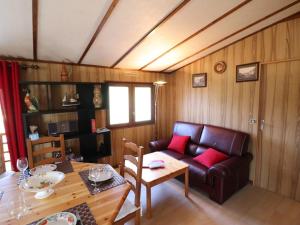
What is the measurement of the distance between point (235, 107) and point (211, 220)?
1978 mm

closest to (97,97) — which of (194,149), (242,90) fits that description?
(194,149)

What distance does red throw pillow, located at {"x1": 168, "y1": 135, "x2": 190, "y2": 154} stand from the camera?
3.46 meters

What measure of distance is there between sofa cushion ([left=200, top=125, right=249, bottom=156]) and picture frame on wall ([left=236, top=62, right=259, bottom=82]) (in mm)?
959

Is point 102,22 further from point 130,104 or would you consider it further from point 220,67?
point 220,67

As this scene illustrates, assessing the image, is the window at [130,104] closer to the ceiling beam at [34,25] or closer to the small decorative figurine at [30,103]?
the small decorative figurine at [30,103]

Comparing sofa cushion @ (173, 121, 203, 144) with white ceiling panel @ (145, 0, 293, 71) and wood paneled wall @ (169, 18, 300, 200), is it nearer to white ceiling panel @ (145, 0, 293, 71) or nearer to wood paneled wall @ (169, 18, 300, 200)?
wood paneled wall @ (169, 18, 300, 200)

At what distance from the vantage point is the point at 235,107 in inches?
126

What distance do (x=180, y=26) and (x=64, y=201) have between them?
2426 millimetres

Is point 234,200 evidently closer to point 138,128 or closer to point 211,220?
point 211,220

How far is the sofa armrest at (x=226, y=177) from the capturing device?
2.43 metres

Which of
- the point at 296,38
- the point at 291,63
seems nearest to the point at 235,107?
the point at 291,63

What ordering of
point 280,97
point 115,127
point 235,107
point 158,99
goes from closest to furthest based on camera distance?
point 280,97 → point 235,107 → point 115,127 → point 158,99

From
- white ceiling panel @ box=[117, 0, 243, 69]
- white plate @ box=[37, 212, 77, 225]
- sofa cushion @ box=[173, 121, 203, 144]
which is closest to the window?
white ceiling panel @ box=[117, 0, 243, 69]

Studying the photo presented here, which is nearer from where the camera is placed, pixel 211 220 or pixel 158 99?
pixel 211 220
